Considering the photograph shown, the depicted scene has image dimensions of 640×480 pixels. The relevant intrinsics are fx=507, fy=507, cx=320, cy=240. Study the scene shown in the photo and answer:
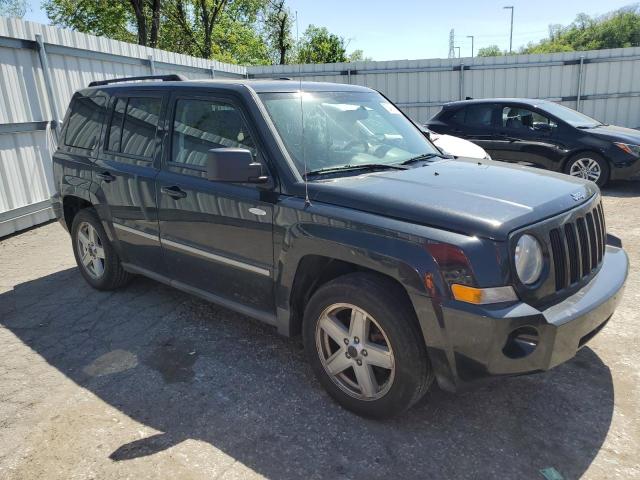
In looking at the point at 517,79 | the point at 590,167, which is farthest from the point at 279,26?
the point at 590,167

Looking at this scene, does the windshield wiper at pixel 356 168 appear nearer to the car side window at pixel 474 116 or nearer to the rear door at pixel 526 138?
the rear door at pixel 526 138

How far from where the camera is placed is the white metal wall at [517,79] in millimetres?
14078

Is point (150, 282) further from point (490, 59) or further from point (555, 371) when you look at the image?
point (490, 59)

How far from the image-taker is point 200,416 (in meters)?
3.01

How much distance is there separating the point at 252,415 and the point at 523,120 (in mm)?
8222

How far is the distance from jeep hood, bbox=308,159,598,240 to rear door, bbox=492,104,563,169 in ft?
20.5

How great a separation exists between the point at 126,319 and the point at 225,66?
36.4ft

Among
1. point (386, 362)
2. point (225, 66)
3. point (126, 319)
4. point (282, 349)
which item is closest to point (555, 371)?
point (386, 362)

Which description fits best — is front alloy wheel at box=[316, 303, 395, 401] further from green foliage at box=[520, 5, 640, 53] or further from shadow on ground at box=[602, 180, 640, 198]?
green foliage at box=[520, 5, 640, 53]

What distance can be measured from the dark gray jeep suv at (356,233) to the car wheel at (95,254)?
Answer: 373 millimetres

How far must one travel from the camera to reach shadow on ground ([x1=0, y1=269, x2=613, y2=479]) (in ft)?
8.50

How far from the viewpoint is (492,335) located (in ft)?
7.64

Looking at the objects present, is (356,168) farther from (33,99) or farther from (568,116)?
(568,116)

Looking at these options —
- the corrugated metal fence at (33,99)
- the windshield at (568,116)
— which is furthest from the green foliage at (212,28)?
the windshield at (568,116)
